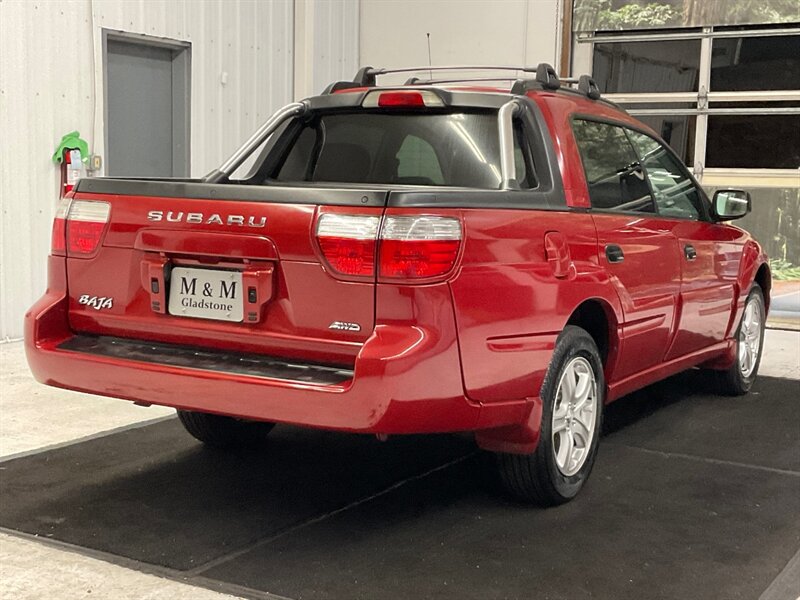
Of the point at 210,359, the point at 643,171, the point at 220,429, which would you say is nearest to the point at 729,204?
the point at 643,171

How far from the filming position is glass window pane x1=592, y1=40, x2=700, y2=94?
1004 centimetres

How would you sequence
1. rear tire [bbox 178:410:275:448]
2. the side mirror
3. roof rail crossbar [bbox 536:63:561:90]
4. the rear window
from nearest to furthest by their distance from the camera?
the rear window, roof rail crossbar [bbox 536:63:561:90], rear tire [bbox 178:410:275:448], the side mirror

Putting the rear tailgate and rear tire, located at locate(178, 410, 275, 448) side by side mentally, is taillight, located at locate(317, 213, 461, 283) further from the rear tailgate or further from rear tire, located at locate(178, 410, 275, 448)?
rear tire, located at locate(178, 410, 275, 448)

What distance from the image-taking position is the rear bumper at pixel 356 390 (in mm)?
3049

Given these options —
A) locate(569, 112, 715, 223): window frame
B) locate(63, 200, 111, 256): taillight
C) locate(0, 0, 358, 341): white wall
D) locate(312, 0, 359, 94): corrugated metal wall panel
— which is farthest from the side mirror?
locate(312, 0, 359, 94): corrugated metal wall panel

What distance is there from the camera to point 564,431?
3.86 m

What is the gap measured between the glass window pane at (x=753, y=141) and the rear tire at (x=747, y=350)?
3854mm

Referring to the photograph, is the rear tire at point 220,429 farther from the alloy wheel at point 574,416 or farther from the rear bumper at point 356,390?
the alloy wheel at point 574,416

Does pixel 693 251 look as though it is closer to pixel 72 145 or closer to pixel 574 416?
pixel 574 416

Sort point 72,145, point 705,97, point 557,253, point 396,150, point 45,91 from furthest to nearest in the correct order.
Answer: point 705,97 < point 72,145 < point 45,91 < point 396,150 < point 557,253

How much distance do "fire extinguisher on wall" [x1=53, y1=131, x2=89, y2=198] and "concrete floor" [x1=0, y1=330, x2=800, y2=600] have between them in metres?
1.35

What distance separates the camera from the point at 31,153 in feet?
25.1

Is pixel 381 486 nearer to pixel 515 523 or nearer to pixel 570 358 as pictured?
pixel 515 523

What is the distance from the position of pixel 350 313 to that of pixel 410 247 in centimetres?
29
